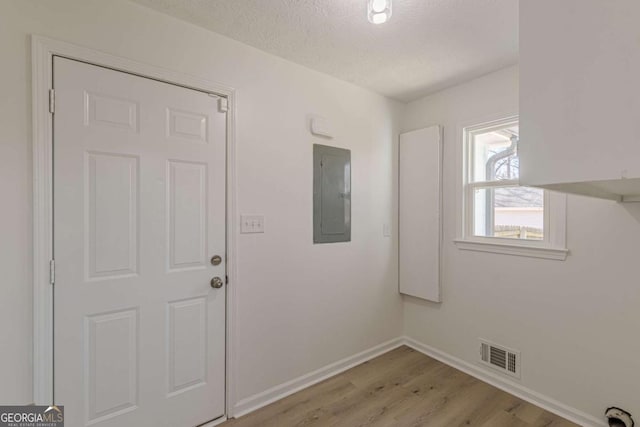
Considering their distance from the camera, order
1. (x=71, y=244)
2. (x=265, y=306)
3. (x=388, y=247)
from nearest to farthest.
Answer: (x=71, y=244) < (x=265, y=306) < (x=388, y=247)

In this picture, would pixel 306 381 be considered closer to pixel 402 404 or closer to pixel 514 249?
pixel 402 404

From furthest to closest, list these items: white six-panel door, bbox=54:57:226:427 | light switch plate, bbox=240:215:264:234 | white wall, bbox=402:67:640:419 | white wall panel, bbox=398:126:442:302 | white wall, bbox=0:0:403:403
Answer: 1. white wall panel, bbox=398:126:442:302
2. light switch plate, bbox=240:215:264:234
3. white wall, bbox=402:67:640:419
4. white six-panel door, bbox=54:57:226:427
5. white wall, bbox=0:0:403:403

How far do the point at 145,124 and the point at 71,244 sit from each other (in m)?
0.72

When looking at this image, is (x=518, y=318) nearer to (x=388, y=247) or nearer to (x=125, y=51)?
(x=388, y=247)

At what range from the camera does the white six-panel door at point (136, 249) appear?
4.80 feet

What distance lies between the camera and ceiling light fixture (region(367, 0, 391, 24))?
144cm

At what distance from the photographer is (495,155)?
8.29 feet

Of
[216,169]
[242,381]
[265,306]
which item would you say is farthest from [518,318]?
[216,169]

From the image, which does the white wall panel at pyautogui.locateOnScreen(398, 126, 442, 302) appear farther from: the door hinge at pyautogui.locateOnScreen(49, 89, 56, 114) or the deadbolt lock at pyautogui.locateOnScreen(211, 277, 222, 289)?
the door hinge at pyautogui.locateOnScreen(49, 89, 56, 114)

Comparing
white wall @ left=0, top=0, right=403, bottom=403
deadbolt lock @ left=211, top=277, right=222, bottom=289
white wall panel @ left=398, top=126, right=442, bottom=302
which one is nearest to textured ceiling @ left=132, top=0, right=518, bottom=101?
white wall @ left=0, top=0, right=403, bottom=403

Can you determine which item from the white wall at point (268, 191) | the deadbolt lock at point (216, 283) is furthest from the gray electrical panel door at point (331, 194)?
the deadbolt lock at point (216, 283)

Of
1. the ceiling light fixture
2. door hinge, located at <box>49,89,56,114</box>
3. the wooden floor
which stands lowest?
the wooden floor

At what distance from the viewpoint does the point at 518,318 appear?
88.1 inches

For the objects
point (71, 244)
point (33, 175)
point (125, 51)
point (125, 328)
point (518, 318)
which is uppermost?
point (125, 51)
